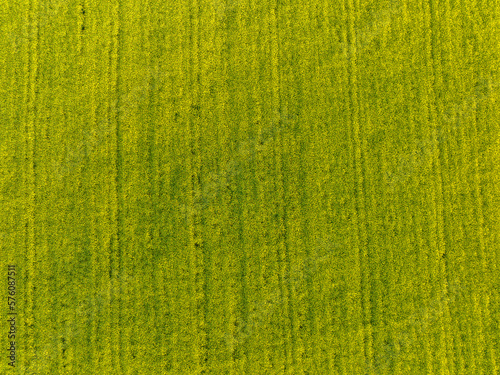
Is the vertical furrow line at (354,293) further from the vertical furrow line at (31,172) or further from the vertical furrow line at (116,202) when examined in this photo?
the vertical furrow line at (31,172)

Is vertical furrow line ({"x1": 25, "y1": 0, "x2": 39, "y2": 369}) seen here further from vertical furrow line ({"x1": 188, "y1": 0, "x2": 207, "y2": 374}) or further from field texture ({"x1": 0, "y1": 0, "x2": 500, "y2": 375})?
vertical furrow line ({"x1": 188, "y1": 0, "x2": 207, "y2": 374})

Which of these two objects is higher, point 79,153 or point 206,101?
point 206,101

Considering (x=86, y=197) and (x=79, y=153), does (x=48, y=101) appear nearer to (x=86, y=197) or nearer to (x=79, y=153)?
(x=79, y=153)

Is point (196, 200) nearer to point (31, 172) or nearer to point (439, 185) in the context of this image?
point (31, 172)

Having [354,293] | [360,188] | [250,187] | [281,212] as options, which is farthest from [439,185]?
[250,187]

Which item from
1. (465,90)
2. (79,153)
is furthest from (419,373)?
(79,153)

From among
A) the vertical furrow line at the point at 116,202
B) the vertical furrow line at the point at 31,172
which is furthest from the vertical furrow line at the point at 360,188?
the vertical furrow line at the point at 31,172

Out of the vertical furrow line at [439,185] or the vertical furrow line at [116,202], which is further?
the vertical furrow line at [439,185]

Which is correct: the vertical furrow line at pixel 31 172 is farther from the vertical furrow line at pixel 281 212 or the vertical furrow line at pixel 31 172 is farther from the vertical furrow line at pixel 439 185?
the vertical furrow line at pixel 439 185
